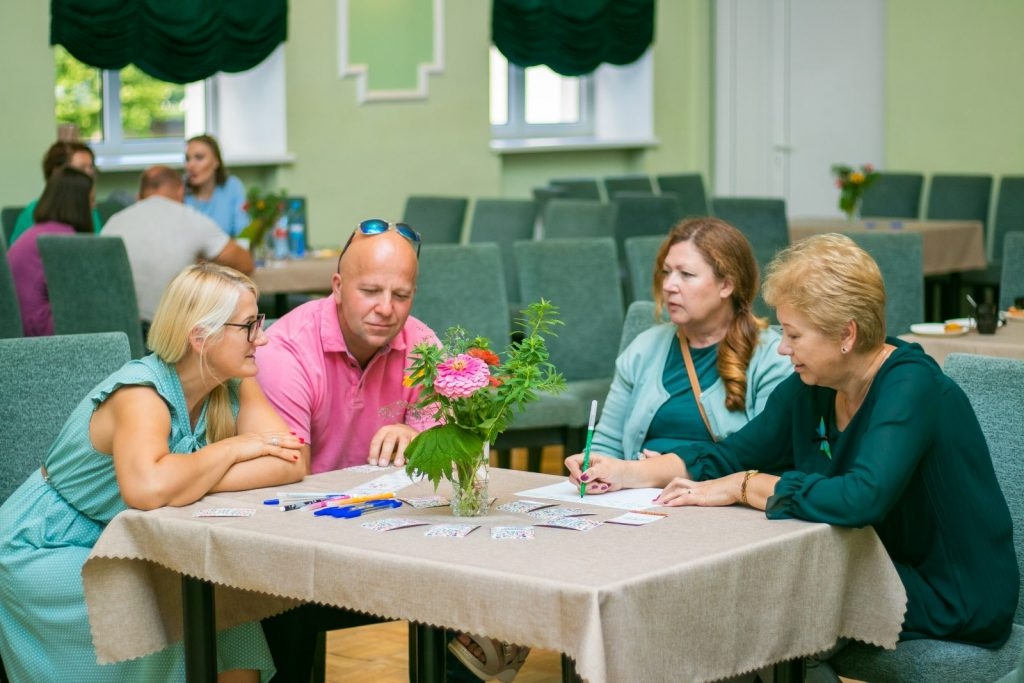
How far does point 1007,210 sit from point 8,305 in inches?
245

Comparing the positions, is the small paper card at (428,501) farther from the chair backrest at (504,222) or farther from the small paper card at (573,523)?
the chair backrest at (504,222)

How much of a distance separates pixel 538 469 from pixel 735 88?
21.1 ft

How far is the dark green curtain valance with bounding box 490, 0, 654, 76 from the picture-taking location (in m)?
10.2

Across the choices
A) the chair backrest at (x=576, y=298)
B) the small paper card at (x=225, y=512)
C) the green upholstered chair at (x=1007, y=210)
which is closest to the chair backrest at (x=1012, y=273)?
the chair backrest at (x=576, y=298)

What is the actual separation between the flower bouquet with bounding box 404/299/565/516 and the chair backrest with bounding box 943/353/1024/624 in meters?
0.86

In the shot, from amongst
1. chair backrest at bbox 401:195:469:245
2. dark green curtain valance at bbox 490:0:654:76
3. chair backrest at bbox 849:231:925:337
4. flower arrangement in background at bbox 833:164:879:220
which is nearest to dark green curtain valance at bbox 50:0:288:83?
chair backrest at bbox 401:195:469:245

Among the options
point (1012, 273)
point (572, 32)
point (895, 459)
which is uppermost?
point (572, 32)

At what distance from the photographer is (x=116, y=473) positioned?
2.61 metres

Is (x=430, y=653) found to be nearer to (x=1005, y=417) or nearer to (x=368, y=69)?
(x=1005, y=417)

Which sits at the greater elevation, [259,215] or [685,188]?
[685,188]

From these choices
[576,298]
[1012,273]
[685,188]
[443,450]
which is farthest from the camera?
[685,188]

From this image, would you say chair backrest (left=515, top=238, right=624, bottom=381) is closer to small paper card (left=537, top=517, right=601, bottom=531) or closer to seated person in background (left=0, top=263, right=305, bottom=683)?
seated person in background (left=0, top=263, right=305, bottom=683)

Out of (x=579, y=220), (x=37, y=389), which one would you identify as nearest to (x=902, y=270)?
(x=579, y=220)

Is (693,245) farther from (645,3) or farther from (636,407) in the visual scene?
(645,3)
